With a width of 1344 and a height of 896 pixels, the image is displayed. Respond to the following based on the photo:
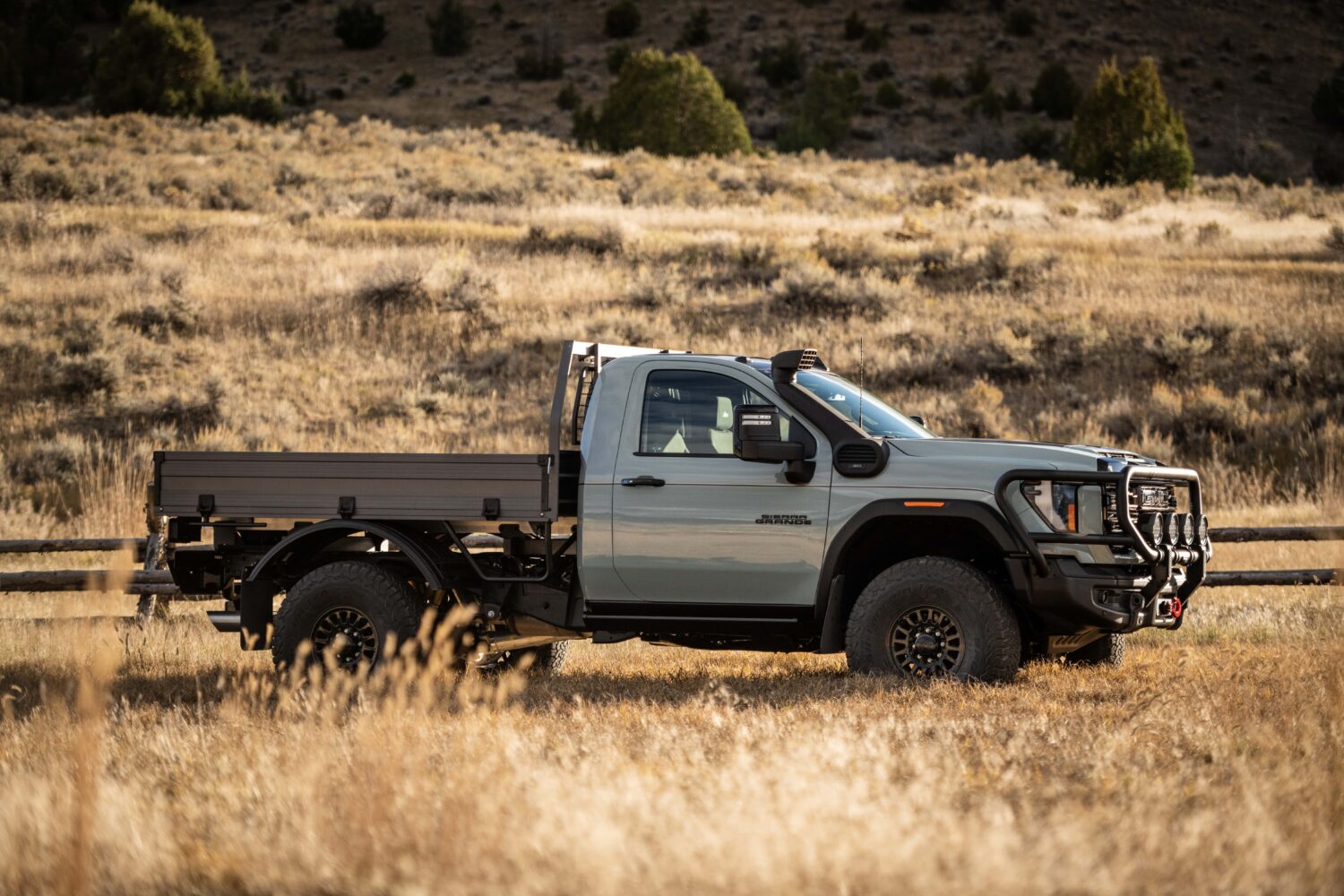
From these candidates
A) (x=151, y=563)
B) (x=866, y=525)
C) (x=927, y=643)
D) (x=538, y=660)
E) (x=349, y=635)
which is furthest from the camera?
(x=151, y=563)

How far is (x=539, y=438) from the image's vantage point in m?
21.3

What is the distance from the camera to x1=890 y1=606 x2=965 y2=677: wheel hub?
313 inches

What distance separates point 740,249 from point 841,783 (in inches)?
1013

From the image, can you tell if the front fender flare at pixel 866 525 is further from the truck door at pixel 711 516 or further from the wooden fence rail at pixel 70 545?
the wooden fence rail at pixel 70 545

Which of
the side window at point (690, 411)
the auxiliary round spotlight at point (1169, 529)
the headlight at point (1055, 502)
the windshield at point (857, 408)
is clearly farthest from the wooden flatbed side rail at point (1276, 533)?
the side window at point (690, 411)

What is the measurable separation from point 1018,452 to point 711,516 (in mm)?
1751

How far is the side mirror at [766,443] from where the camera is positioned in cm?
765

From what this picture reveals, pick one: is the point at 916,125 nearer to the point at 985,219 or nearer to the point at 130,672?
the point at 985,219

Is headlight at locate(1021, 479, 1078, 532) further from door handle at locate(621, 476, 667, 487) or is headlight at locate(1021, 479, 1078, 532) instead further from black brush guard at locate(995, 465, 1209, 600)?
door handle at locate(621, 476, 667, 487)

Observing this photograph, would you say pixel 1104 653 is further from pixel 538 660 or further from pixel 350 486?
pixel 350 486

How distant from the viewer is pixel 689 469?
816 cm

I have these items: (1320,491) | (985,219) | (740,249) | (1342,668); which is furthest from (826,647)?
(985,219)

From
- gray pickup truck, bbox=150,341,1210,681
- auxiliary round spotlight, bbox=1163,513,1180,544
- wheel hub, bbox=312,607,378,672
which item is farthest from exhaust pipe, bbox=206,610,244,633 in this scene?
auxiliary round spotlight, bbox=1163,513,1180,544

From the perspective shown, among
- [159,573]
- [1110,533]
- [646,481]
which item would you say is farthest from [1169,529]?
[159,573]
